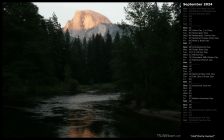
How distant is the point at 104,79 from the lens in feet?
131

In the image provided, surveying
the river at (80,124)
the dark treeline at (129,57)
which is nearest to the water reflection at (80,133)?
the river at (80,124)

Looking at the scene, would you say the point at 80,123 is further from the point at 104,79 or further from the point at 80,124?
the point at 104,79

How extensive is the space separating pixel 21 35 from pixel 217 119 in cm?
1351

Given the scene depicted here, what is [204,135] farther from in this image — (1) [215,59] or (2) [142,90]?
(2) [142,90]

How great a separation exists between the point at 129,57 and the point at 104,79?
9967mm

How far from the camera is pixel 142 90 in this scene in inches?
1072

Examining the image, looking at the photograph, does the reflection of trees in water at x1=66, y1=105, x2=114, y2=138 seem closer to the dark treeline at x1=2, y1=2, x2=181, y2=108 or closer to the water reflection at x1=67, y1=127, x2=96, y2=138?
the water reflection at x1=67, y1=127, x2=96, y2=138

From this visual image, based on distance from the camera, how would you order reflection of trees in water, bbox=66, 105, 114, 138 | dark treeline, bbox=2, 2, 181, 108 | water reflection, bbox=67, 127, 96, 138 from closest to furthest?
water reflection, bbox=67, 127, 96, 138, reflection of trees in water, bbox=66, 105, 114, 138, dark treeline, bbox=2, 2, 181, 108

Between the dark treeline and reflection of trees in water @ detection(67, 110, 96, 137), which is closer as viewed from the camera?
reflection of trees in water @ detection(67, 110, 96, 137)

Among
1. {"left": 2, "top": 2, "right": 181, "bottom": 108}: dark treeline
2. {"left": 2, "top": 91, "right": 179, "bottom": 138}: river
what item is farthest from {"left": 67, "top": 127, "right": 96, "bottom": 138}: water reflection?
{"left": 2, "top": 2, "right": 181, "bottom": 108}: dark treeline

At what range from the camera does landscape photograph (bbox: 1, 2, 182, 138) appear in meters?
16.4

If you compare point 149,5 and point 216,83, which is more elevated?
point 149,5

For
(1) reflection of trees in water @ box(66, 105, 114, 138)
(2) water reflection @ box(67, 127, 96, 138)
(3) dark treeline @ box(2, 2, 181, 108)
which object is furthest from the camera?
(3) dark treeline @ box(2, 2, 181, 108)

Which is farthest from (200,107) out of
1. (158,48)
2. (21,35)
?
(158,48)
